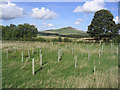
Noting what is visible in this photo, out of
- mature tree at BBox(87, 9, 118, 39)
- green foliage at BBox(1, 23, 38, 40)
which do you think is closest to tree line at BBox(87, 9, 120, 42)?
mature tree at BBox(87, 9, 118, 39)

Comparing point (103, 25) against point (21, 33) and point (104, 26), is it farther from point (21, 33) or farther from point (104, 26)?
point (21, 33)

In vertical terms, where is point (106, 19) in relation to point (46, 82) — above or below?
above

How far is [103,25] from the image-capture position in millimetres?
52031

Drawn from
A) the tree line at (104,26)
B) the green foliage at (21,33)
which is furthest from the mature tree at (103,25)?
the green foliage at (21,33)

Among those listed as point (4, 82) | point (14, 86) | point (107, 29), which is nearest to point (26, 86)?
point (14, 86)

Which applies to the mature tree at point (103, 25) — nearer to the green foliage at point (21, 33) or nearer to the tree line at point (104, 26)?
the tree line at point (104, 26)

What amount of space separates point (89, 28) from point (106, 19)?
253 inches

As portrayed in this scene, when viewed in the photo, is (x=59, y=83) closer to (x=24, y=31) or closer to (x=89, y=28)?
(x=89, y=28)

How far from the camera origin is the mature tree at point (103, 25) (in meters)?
51.1

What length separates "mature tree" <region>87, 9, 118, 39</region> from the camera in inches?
2013

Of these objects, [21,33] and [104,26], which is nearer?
[104,26]

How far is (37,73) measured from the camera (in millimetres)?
11383

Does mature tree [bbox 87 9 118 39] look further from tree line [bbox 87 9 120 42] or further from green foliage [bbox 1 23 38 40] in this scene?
green foliage [bbox 1 23 38 40]

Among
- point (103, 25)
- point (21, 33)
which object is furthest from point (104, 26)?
point (21, 33)
